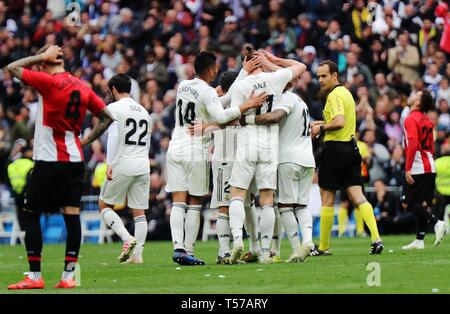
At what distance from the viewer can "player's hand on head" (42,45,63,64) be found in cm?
1254

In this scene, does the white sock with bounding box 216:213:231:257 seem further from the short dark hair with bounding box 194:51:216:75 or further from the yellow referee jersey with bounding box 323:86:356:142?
the yellow referee jersey with bounding box 323:86:356:142

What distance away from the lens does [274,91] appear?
15.1 meters

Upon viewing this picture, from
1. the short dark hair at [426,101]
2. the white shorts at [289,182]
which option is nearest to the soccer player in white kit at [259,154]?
the white shorts at [289,182]

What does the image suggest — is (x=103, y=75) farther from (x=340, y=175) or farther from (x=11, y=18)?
(x=340, y=175)

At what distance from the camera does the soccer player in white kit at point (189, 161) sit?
15.5 meters

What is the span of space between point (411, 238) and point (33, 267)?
11.6 meters

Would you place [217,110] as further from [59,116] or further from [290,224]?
[59,116]

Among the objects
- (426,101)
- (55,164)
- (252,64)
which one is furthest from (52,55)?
(426,101)

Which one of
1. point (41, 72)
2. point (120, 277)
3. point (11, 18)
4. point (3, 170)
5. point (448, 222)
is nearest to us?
point (41, 72)

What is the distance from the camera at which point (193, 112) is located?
15.6 m

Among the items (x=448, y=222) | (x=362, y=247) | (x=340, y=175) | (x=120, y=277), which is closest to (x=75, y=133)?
(x=120, y=277)

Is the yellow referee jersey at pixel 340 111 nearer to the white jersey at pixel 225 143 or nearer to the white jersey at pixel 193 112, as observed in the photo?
the white jersey at pixel 225 143

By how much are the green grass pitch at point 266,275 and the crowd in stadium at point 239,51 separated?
7.94 metres
